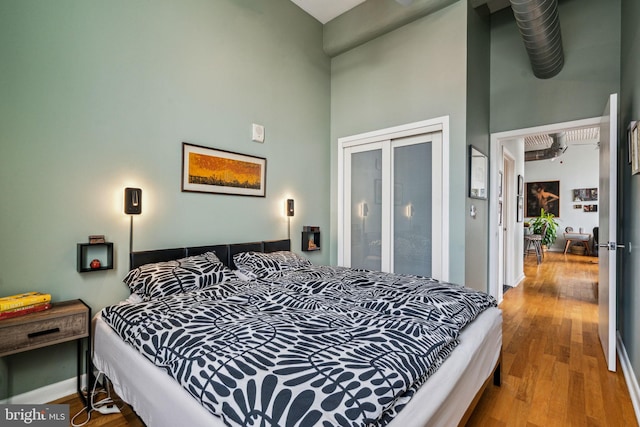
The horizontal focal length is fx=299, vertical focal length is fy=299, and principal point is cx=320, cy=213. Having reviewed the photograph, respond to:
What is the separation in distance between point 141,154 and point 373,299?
80.4 inches

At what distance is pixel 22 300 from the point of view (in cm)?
170

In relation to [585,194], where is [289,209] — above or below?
below

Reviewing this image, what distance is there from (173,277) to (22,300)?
78 centimetres

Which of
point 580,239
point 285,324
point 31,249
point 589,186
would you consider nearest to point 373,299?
point 285,324

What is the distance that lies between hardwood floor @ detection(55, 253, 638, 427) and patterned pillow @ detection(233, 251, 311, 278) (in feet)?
4.14

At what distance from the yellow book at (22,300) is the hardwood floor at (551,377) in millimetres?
727

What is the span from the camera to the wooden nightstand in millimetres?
1577

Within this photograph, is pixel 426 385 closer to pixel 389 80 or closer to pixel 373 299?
pixel 373 299

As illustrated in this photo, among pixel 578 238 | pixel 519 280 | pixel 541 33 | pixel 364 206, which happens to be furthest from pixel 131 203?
pixel 578 238

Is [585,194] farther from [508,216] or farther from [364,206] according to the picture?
[364,206]

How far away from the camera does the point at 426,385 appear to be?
117cm

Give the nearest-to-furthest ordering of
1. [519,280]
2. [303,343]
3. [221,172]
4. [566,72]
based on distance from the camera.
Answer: [303,343]
[221,172]
[566,72]
[519,280]

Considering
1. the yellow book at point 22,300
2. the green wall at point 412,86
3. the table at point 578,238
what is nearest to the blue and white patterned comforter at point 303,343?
the yellow book at point 22,300

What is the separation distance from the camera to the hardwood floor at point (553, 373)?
1.80 m
